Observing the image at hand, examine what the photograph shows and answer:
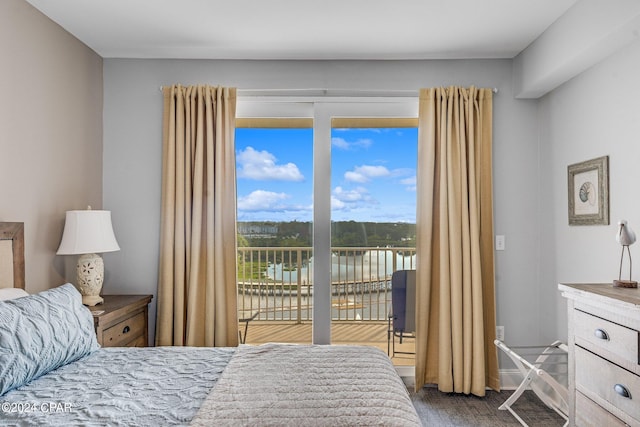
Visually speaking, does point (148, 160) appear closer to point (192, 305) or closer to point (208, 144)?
point (208, 144)

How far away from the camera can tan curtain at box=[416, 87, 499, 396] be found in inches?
126

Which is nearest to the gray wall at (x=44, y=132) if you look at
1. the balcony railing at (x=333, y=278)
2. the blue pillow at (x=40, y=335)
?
the blue pillow at (x=40, y=335)

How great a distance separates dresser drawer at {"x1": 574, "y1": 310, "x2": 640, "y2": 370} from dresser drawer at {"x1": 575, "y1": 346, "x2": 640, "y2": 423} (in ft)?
0.14

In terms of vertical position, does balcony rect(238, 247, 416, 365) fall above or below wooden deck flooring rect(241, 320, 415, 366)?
above

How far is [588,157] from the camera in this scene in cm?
275

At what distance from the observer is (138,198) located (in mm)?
3398

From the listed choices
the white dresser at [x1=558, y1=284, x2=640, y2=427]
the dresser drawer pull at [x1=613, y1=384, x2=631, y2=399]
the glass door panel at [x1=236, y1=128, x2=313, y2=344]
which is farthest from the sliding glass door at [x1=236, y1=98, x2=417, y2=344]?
the dresser drawer pull at [x1=613, y1=384, x2=631, y2=399]

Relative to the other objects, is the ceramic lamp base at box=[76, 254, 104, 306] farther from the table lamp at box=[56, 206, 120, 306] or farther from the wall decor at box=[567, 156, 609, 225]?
the wall decor at box=[567, 156, 609, 225]

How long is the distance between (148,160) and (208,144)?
1.77 ft

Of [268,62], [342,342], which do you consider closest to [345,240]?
[342,342]

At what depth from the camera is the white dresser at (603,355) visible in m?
1.72

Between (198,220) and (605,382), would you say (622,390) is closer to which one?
(605,382)

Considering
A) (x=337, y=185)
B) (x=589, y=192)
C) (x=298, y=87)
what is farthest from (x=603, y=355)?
(x=298, y=87)

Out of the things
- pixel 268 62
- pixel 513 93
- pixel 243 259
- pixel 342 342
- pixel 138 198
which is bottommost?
pixel 342 342
